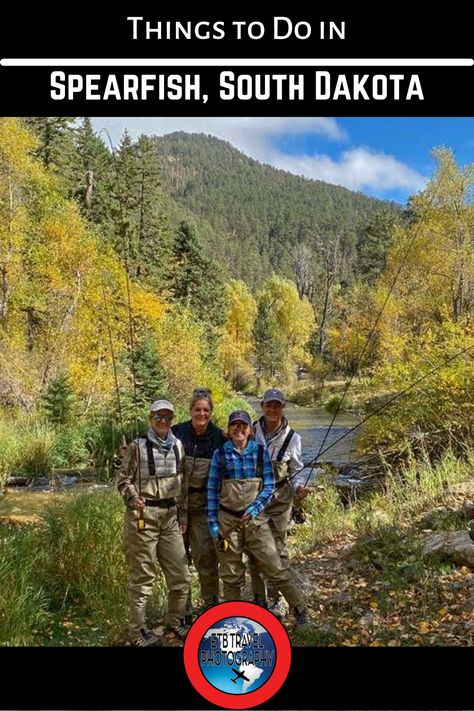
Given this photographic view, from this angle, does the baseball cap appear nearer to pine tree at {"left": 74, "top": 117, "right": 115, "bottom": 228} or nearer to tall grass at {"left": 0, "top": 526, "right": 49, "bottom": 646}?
tall grass at {"left": 0, "top": 526, "right": 49, "bottom": 646}

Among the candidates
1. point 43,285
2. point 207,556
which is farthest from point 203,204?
point 207,556

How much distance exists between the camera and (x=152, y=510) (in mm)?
3764

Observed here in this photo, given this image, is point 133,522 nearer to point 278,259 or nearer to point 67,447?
point 67,447

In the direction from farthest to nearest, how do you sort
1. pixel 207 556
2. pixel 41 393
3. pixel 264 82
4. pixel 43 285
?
pixel 43 285
pixel 41 393
pixel 207 556
pixel 264 82

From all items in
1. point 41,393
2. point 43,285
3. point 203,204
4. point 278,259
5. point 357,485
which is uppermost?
point 203,204

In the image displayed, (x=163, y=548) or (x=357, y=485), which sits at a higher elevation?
(x=163, y=548)

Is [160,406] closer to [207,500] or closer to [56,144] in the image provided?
[207,500]

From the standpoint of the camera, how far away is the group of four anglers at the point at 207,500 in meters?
3.64

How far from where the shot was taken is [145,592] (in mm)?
3889

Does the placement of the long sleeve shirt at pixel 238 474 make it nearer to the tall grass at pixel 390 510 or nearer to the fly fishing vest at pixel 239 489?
the fly fishing vest at pixel 239 489

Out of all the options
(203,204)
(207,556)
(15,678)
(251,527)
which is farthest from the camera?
(203,204)

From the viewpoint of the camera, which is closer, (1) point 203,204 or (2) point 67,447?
(2) point 67,447

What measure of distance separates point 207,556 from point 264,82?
328cm

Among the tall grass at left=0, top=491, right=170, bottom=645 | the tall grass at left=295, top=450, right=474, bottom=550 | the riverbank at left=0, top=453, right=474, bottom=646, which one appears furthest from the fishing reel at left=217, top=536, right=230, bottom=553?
the tall grass at left=295, top=450, right=474, bottom=550
